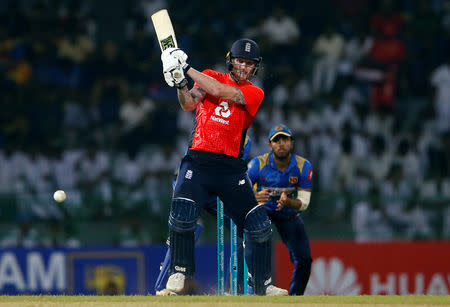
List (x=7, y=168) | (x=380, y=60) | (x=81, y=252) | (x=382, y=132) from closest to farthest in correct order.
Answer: (x=81, y=252)
(x=7, y=168)
(x=382, y=132)
(x=380, y=60)

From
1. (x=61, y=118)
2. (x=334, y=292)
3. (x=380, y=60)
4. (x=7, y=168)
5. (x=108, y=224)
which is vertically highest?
(x=380, y=60)

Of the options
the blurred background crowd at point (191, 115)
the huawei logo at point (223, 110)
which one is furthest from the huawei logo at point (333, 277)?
the huawei logo at point (223, 110)

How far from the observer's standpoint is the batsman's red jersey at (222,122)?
7141 mm

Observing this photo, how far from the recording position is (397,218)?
1381 cm

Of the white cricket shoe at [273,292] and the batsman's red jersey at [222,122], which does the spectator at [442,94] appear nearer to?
the white cricket shoe at [273,292]

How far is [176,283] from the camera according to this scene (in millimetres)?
6977

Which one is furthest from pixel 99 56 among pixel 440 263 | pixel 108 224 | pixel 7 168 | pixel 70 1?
pixel 440 263

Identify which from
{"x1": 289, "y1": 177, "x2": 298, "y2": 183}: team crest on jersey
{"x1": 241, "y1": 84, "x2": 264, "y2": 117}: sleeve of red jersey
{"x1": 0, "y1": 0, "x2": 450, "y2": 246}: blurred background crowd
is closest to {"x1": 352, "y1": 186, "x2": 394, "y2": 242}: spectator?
{"x1": 0, "y1": 0, "x2": 450, "y2": 246}: blurred background crowd

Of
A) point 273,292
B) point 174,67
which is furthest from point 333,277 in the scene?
point 174,67

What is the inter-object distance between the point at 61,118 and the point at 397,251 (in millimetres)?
6758

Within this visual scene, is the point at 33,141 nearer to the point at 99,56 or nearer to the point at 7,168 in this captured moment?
the point at 7,168

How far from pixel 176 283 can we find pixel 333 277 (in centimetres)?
708

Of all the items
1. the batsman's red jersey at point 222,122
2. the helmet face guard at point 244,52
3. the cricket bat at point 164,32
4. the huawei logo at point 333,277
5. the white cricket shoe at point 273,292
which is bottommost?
the huawei logo at point 333,277

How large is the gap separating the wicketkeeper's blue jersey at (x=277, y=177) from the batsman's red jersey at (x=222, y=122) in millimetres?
2755
